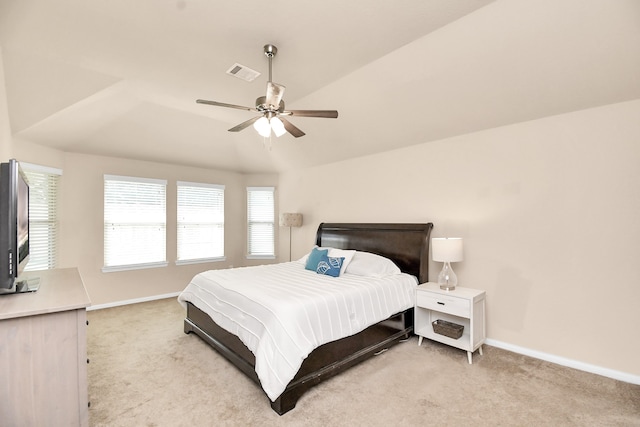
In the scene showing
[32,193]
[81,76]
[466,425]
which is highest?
[81,76]

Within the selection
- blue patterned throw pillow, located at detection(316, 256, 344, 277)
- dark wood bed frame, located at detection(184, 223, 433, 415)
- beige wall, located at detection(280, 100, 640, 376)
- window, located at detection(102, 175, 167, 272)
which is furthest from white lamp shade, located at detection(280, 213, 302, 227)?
beige wall, located at detection(280, 100, 640, 376)

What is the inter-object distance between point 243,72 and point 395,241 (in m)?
2.77

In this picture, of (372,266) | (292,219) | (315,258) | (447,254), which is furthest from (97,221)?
(447,254)

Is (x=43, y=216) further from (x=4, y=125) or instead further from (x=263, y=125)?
(x=263, y=125)

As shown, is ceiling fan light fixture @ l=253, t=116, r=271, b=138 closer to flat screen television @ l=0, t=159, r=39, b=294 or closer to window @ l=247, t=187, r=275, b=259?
flat screen television @ l=0, t=159, r=39, b=294

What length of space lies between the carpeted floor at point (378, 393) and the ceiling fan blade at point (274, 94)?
2431mm

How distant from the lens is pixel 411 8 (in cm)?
224

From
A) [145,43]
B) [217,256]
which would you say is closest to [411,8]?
[145,43]

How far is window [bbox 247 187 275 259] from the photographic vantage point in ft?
21.2

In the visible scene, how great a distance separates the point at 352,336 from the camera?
2902mm

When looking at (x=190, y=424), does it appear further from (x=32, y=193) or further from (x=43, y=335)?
(x=32, y=193)

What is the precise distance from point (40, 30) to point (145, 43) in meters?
0.80

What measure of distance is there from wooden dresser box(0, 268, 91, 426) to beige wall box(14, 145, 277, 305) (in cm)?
322

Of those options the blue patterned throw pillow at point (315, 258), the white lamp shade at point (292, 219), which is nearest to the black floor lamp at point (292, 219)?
the white lamp shade at point (292, 219)
